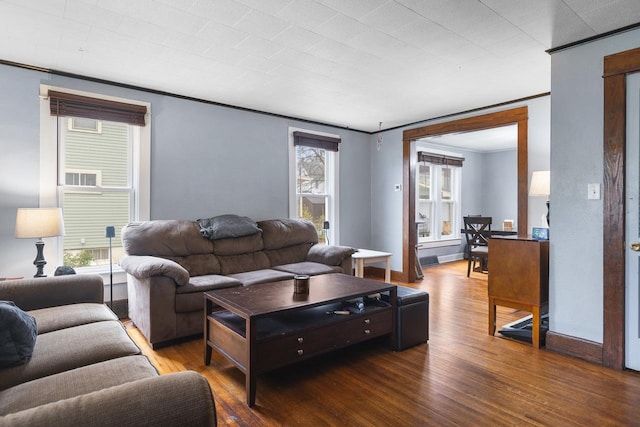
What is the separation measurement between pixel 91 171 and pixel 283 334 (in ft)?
9.12

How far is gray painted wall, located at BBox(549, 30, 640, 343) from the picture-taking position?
8.63 feet

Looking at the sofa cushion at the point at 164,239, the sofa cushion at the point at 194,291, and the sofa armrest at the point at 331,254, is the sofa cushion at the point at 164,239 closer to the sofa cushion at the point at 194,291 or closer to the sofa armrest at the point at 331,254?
the sofa cushion at the point at 194,291

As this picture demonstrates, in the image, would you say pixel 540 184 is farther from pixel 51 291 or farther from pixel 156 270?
pixel 51 291

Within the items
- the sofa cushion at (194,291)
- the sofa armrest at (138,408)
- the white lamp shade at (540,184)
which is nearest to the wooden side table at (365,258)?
the sofa cushion at (194,291)

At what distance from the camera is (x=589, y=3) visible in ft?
7.35

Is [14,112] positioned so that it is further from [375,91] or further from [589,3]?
[589,3]

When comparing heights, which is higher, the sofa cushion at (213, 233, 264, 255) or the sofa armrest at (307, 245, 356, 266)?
the sofa cushion at (213, 233, 264, 255)

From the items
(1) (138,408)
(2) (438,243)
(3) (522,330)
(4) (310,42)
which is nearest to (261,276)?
(4) (310,42)

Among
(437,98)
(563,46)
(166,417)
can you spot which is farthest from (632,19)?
(166,417)

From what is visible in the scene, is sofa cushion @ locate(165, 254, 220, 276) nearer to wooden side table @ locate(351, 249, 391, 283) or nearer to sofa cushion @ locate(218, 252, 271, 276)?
sofa cushion @ locate(218, 252, 271, 276)

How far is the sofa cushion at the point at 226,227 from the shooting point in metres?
3.88

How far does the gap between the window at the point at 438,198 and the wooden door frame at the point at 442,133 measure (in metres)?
1.63

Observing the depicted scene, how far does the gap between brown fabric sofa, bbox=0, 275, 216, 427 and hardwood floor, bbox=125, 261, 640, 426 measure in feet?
2.26

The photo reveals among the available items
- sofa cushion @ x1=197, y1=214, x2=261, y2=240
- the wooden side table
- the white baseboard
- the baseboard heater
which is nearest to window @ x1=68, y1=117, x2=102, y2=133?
sofa cushion @ x1=197, y1=214, x2=261, y2=240
